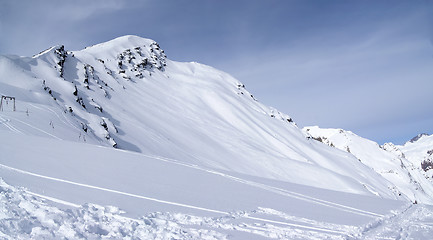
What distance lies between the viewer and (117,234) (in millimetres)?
5766

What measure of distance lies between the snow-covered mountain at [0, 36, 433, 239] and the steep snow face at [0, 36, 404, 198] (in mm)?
241

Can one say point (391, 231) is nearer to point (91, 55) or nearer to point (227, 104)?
Result: point (227, 104)

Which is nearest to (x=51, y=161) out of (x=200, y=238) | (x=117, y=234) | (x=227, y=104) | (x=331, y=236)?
(x=117, y=234)

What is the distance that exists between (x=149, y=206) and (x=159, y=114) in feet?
150

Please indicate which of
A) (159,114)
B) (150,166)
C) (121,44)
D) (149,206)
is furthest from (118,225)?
(121,44)

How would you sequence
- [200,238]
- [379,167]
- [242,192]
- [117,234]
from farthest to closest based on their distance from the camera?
1. [379,167]
2. [242,192]
3. [200,238]
4. [117,234]

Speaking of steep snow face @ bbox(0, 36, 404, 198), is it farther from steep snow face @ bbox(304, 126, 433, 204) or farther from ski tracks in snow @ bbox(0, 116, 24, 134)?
steep snow face @ bbox(304, 126, 433, 204)

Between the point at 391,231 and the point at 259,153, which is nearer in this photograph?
the point at 391,231

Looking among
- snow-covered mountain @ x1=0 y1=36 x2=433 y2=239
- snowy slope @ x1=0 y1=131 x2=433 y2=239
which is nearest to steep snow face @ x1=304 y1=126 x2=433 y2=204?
snow-covered mountain @ x1=0 y1=36 x2=433 y2=239

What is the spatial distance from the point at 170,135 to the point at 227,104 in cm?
2843

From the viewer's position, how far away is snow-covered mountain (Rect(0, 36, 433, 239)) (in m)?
6.67

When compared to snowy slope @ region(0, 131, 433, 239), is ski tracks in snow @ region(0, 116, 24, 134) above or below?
above

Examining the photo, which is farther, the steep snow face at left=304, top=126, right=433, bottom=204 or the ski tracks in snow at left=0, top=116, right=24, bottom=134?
the steep snow face at left=304, top=126, right=433, bottom=204

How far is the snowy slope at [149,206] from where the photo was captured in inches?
232
